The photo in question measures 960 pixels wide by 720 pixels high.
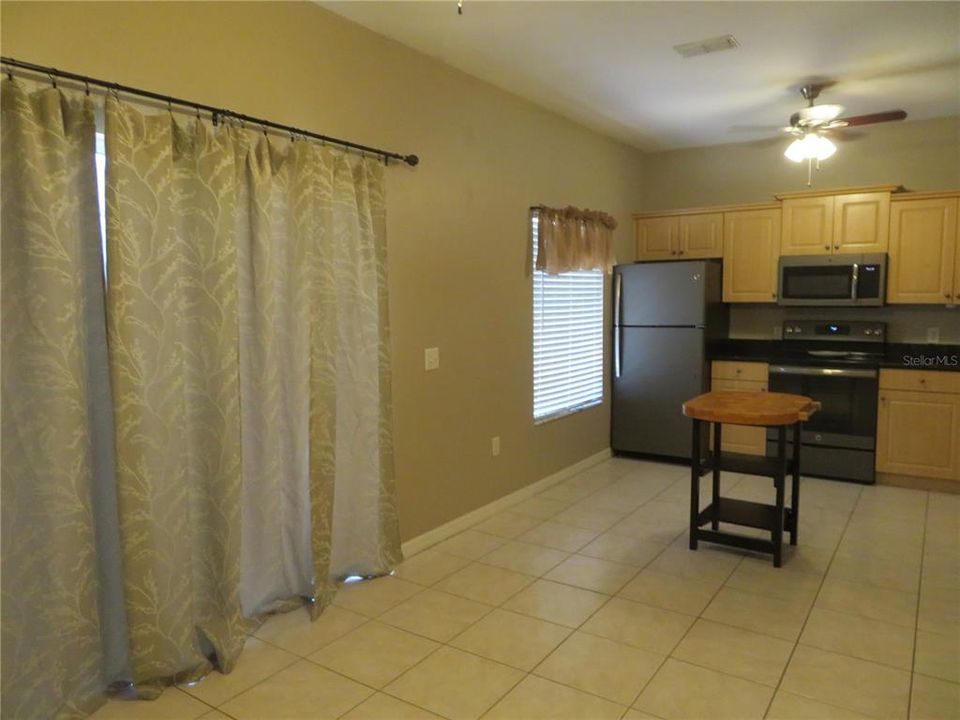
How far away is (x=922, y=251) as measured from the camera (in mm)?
4781

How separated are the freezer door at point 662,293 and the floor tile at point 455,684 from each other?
356 cm

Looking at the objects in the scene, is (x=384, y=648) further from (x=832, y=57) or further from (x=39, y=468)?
(x=832, y=57)

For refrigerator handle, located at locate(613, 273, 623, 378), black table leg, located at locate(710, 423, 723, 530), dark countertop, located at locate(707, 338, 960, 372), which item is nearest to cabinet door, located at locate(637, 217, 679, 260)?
refrigerator handle, located at locate(613, 273, 623, 378)

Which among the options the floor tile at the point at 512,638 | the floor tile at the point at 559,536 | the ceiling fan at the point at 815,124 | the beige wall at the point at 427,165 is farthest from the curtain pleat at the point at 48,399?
the ceiling fan at the point at 815,124

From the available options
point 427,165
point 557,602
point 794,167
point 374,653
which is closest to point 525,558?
point 557,602

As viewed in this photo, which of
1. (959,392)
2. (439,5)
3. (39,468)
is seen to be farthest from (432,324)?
(959,392)

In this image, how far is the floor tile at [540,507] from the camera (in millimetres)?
4266

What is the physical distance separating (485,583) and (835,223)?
3935 mm

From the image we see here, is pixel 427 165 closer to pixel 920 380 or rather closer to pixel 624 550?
pixel 624 550

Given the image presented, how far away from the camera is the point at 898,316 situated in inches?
203

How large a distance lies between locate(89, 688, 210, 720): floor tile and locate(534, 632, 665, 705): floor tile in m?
1.23

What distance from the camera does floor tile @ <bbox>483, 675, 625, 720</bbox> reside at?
2.20 meters

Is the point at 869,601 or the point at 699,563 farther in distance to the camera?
the point at 699,563

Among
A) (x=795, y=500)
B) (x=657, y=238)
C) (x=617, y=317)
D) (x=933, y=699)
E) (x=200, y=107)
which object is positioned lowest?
(x=933, y=699)
